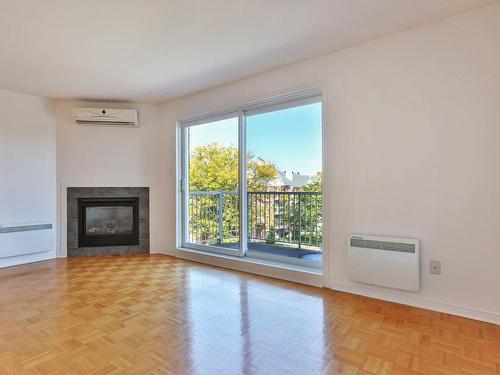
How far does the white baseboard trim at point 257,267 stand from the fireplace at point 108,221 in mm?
Answer: 930

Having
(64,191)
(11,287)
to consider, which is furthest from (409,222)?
(64,191)

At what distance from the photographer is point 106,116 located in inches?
168

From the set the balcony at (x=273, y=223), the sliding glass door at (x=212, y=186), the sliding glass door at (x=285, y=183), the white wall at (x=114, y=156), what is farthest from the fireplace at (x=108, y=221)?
the sliding glass door at (x=285, y=183)

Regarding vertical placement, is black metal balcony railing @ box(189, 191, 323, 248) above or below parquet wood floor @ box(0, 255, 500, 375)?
above

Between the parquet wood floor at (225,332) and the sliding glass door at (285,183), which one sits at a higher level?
the sliding glass door at (285,183)

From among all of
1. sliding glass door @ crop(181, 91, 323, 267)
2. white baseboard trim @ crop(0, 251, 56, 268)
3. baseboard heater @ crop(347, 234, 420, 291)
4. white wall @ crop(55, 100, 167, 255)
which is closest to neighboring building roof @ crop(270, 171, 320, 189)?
sliding glass door @ crop(181, 91, 323, 267)

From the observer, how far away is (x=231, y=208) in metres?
3.96

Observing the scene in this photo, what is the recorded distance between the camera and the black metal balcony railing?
11.6 ft

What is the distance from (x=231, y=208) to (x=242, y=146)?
87 centimetres

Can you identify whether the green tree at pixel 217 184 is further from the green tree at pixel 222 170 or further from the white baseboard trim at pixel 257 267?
the white baseboard trim at pixel 257 267

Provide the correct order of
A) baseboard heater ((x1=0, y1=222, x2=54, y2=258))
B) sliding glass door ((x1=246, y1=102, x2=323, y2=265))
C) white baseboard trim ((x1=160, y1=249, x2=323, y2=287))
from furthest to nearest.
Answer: baseboard heater ((x1=0, y1=222, x2=54, y2=258)) → sliding glass door ((x1=246, y1=102, x2=323, y2=265)) → white baseboard trim ((x1=160, y1=249, x2=323, y2=287))

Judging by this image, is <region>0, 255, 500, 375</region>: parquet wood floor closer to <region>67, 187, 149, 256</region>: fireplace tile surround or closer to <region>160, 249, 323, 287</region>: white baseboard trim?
<region>160, 249, 323, 287</region>: white baseboard trim

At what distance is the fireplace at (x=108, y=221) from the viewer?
4.48m

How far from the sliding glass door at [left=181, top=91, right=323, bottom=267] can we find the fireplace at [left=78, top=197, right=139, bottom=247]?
3.36ft
